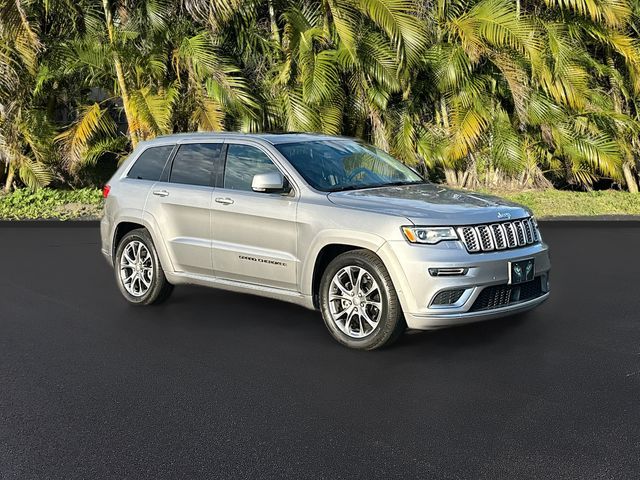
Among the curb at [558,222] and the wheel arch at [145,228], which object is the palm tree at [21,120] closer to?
the curb at [558,222]

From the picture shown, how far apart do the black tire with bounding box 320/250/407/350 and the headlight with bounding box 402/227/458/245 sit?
350mm

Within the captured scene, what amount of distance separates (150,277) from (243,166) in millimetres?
1626

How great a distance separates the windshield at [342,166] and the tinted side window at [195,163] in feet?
2.63

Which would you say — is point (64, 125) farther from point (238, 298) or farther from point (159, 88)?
point (238, 298)

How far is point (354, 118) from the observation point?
18156 mm

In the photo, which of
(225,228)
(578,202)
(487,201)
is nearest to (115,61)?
(578,202)

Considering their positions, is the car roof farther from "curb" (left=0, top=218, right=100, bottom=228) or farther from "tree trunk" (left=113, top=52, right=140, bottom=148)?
"tree trunk" (left=113, top=52, right=140, bottom=148)

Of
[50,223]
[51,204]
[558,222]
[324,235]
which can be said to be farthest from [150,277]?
[51,204]

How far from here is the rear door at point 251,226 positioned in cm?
717

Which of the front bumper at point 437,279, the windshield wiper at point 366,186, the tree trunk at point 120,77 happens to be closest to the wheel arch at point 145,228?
the windshield wiper at point 366,186

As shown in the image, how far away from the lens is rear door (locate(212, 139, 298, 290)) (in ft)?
23.5

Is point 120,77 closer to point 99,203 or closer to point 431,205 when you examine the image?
point 99,203

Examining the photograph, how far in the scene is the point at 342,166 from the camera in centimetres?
770

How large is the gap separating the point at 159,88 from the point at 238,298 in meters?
9.96
